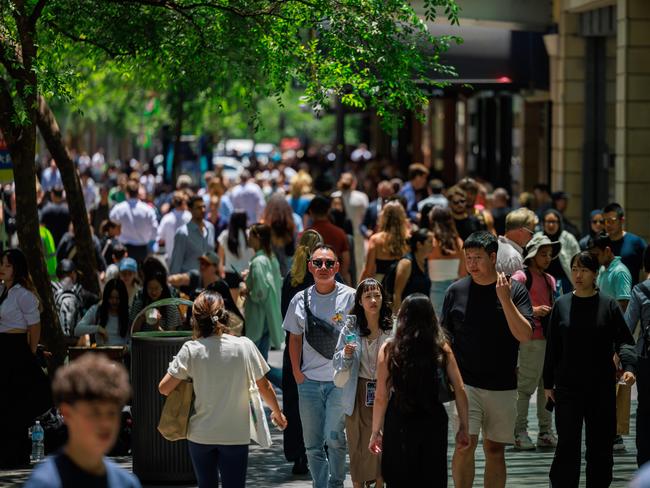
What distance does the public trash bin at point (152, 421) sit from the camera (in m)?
10.6

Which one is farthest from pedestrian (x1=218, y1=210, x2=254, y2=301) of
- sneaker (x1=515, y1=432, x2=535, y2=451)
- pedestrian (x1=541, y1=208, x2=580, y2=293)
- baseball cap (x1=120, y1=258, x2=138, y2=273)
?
sneaker (x1=515, y1=432, x2=535, y2=451)

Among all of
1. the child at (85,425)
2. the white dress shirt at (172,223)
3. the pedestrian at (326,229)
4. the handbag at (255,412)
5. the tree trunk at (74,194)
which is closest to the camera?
the child at (85,425)

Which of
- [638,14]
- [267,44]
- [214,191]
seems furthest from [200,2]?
[214,191]

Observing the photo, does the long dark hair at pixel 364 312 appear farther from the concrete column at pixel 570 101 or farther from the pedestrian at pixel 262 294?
the concrete column at pixel 570 101

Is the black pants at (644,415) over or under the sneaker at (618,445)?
over

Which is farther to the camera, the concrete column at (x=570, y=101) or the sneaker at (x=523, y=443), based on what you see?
the concrete column at (x=570, y=101)

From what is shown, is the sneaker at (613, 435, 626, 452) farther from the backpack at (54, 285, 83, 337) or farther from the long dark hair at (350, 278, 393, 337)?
the backpack at (54, 285, 83, 337)

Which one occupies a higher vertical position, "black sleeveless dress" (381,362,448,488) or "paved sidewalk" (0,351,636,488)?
"black sleeveless dress" (381,362,448,488)

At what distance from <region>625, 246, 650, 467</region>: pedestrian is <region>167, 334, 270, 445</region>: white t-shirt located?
9.27ft

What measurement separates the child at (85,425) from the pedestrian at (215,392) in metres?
3.34

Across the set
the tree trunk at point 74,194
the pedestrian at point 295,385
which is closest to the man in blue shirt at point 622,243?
the pedestrian at point 295,385

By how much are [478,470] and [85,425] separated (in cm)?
694

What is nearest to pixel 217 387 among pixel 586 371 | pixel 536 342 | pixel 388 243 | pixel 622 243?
pixel 586 371

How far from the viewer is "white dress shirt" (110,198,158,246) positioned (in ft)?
69.6
